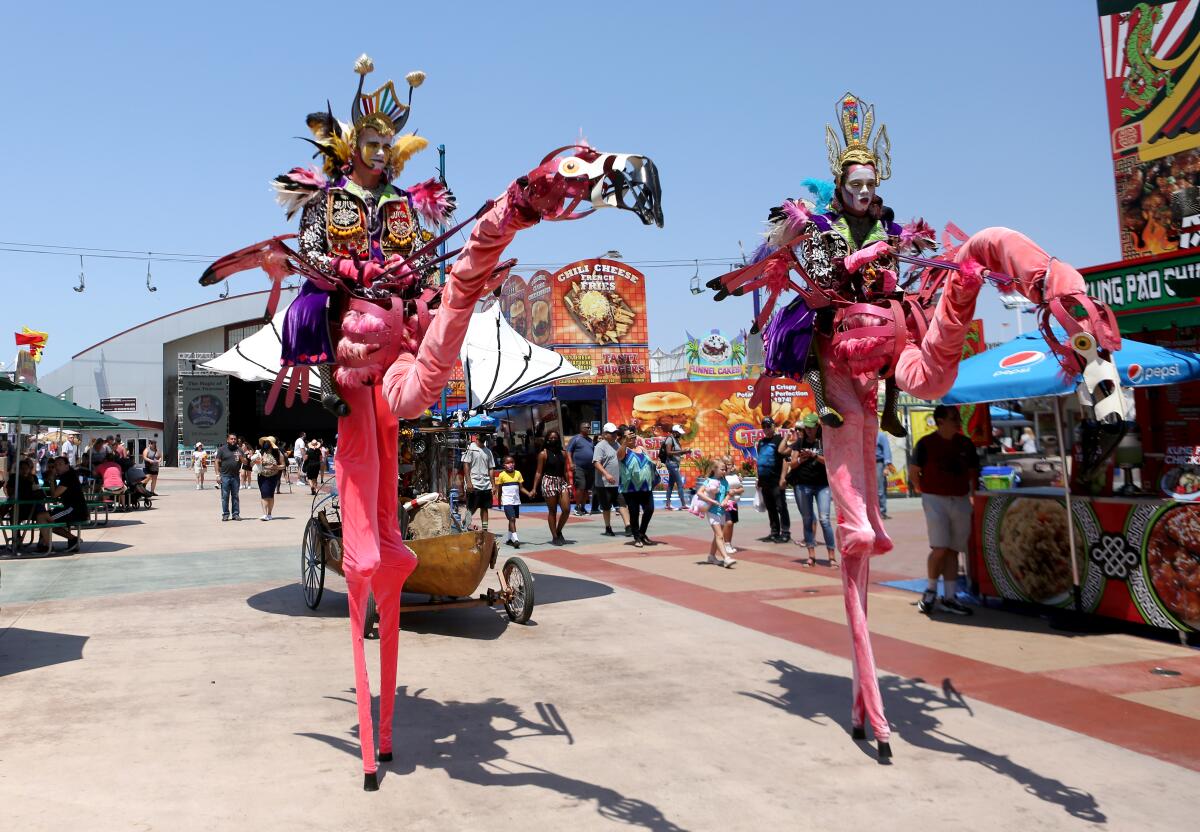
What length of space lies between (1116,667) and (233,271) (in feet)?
19.5

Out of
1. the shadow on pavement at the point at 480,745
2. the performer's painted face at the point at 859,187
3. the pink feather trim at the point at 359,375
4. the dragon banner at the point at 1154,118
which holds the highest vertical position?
the dragon banner at the point at 1154,118

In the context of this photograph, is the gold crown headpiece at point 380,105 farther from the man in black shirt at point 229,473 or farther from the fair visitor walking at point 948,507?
the man in black shirt at point 229,473

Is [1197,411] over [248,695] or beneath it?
over

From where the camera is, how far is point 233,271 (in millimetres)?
4113

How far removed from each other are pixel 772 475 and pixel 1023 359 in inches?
227

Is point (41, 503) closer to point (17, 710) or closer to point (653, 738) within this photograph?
point (17, 710)

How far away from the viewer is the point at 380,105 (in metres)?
4.80

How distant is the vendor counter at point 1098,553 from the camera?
20.7 ft

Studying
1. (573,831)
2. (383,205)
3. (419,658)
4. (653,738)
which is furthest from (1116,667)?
(383,205)

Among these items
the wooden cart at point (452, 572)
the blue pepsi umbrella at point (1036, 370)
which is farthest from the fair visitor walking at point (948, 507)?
the wooden cart at point (452, 572)

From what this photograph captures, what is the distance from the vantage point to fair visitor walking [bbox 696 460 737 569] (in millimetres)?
10852

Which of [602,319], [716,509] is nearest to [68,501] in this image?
[716,509]

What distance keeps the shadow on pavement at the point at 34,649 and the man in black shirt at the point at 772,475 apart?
29.0 feet

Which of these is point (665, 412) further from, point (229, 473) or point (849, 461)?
point (849, 461)
